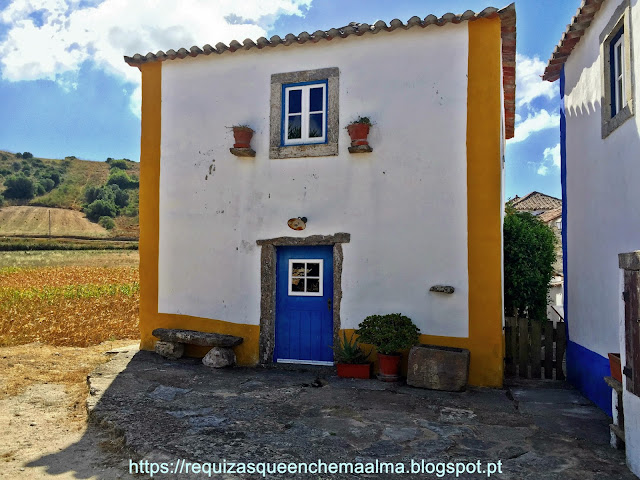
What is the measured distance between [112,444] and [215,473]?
1371mm

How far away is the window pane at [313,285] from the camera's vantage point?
7.97m

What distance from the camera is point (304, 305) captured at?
800 cm

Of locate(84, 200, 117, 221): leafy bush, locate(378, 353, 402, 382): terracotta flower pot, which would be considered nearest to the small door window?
locate(378, 353, 402, 382): terracotta flower pot

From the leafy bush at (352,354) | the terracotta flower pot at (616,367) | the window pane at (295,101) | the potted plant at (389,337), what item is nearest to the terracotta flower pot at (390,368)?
the potted plant at (389,337)

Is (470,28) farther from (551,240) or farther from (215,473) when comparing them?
(215,473)

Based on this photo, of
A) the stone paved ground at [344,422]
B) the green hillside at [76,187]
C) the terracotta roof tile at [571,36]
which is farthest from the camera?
the green hillside at [76,187]

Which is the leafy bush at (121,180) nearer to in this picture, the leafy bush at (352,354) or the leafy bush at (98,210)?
the leafy bush at (98,210)

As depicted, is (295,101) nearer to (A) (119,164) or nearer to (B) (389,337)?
(B) (389,337)

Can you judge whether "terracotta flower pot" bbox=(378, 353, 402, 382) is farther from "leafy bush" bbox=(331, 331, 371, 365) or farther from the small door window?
the small door window

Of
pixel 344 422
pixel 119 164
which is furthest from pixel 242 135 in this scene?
pixel 119 164

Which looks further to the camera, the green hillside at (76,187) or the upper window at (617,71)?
the green hillside at (76,187)

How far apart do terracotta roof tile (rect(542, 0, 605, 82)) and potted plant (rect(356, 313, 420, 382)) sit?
15.0 feet

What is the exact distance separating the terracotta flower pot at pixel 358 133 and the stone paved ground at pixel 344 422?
3.50 m

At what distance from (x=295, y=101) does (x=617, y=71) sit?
449 cm
